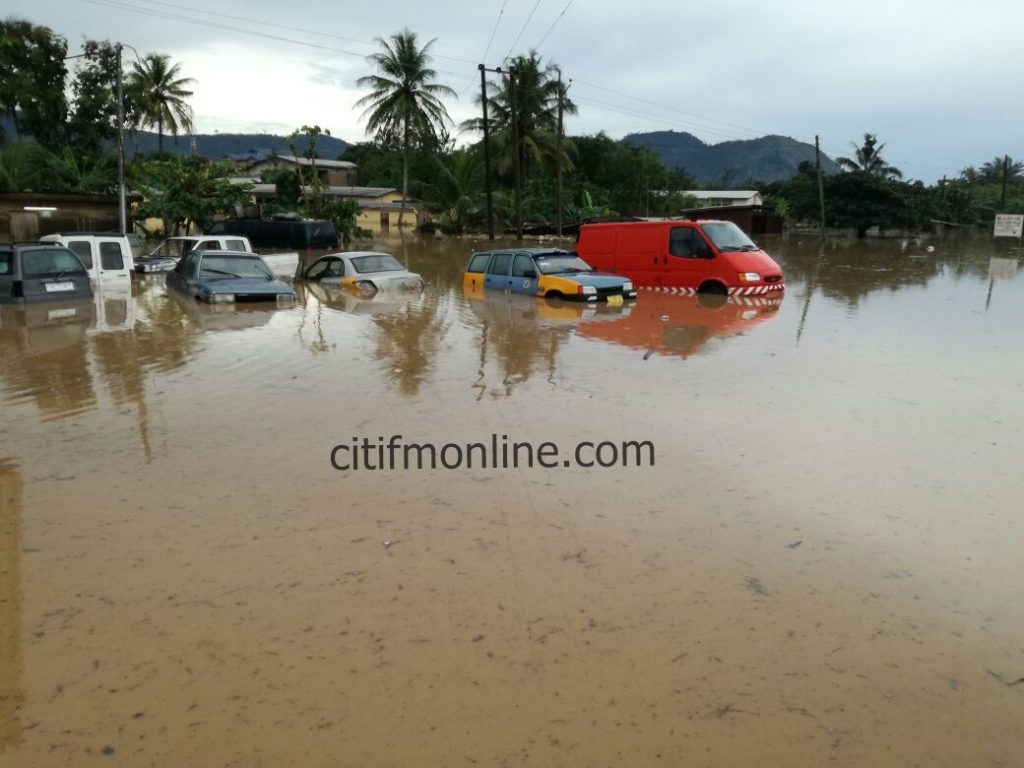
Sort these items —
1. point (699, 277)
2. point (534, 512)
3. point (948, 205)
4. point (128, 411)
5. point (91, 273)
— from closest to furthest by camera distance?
point (534, 512) < point (128, 411) < point (699, 277) < point (91, 273) < point (948, 205)

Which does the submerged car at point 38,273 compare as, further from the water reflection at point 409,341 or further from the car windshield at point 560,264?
the car windshield at point 560,264

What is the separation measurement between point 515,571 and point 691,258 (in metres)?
14.3

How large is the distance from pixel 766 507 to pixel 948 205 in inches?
2786

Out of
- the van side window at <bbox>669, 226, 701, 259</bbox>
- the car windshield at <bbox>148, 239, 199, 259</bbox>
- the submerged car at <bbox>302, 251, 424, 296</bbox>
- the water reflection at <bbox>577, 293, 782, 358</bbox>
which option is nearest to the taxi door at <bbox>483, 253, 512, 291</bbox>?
the submerged car at <bbox>302, 251, 424, 296</bbox>

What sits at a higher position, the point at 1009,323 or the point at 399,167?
the point at 399,167

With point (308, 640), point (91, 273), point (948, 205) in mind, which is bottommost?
point (308, 640)

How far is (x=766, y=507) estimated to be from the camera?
5301mm

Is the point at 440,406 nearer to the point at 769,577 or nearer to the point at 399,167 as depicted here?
the point at 769,577

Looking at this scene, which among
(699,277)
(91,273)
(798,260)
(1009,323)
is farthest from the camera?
(798,260)

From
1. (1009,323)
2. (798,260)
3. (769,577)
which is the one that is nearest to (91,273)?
(769,577)

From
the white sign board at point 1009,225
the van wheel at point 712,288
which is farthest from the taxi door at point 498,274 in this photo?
the white sign board at point 1009,225

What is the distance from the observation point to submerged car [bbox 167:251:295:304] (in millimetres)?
16219

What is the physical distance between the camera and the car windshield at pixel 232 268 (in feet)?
55.9

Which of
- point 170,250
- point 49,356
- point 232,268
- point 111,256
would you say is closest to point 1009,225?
point 170,250
